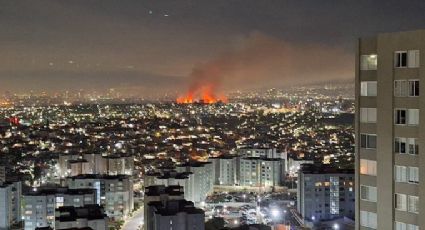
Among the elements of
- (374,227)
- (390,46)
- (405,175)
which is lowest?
(374,227)

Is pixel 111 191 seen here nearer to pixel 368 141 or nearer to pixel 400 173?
pixel 368 141

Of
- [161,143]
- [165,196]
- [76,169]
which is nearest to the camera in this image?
[165,196]

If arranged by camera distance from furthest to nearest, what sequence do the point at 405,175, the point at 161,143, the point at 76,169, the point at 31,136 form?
the point at 31,136 → the point at 161,143 → the point at 76,169 → the point at 405,175

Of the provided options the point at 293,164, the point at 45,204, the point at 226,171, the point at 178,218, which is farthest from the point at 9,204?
the point at 293,164

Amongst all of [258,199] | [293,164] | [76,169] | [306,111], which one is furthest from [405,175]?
[306,111]

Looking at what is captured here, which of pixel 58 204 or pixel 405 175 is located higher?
pixel 405 175

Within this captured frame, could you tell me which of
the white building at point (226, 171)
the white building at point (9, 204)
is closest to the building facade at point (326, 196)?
the white building at point (226, 171)

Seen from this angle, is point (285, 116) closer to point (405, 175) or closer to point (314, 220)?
point (314, 220)
